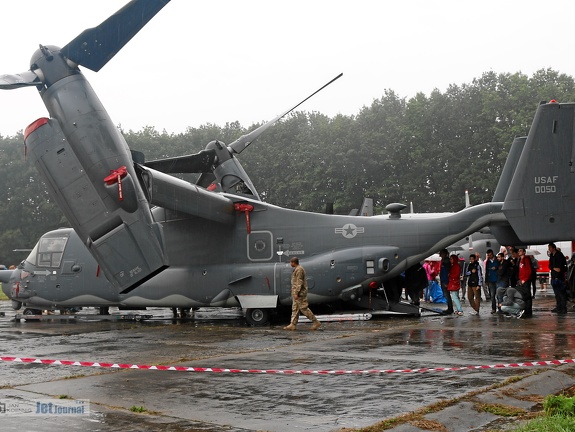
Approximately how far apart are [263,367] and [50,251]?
11636 millimetres

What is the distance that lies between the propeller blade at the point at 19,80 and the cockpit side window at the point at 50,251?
5759mm

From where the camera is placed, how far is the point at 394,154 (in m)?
56.5

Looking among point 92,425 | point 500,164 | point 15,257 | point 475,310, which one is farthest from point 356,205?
point 92,425

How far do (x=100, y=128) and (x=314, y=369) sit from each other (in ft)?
24.8

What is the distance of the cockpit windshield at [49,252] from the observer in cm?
1897

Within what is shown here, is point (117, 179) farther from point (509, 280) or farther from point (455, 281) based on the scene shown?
point (509, 280)

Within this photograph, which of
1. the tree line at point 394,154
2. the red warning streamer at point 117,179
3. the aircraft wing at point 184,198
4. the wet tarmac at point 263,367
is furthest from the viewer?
the tree line at point 394,154

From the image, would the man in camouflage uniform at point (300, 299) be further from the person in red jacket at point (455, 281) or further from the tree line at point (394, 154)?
the tree line at point (394, 154)

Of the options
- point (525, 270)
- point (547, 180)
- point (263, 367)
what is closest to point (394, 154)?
point (525, 270)

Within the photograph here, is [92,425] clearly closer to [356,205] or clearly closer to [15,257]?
[356,205]

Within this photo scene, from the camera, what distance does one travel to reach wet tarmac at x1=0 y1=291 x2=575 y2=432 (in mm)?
6379

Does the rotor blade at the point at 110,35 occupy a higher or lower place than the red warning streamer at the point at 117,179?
higher

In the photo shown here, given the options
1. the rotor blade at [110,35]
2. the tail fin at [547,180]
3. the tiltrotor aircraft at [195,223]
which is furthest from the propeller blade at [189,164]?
the tail fin at [547,180]

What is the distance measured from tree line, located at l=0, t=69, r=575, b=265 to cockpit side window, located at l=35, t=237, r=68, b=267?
33289 mm
